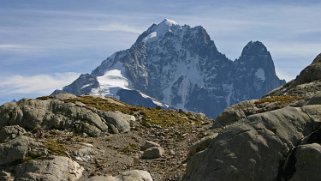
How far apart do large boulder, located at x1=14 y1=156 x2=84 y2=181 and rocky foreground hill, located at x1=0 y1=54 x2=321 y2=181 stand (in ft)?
0.22

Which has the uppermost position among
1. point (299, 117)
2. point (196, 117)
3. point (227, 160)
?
point (299, 117)

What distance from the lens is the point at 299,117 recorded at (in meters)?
27.9

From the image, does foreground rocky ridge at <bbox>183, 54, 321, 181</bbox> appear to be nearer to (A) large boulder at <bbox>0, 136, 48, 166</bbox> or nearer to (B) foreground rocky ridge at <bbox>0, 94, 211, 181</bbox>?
(B) foreground rocky ridge at <bbox>0, 94, 211, 181</bbox>

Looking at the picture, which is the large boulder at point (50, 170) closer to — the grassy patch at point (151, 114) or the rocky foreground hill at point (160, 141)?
the rocky foreground hill at point (160, 141)

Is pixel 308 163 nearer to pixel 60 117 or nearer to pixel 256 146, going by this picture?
pixel 256 146

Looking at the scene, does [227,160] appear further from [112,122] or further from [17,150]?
[112,122]

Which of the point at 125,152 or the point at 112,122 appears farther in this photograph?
the point at 112,122

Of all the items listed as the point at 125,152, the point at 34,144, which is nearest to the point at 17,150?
the point at 34,144

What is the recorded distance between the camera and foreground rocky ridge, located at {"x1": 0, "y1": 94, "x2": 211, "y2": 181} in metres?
36.8

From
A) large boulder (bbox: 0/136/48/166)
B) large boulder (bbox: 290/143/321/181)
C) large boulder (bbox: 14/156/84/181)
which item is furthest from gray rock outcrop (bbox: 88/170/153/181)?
large boulder (bbox: 290/143/321/181)

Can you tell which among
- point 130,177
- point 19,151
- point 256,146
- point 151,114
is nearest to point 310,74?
point 151,114

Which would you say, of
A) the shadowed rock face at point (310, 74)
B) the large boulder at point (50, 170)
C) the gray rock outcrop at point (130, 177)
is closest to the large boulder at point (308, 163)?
the gray rock outcrop at point (130, 177)

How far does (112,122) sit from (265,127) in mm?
26887

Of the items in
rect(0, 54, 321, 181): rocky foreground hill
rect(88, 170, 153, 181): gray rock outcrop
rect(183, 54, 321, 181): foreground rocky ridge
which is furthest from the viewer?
rect(88, 170, 153, 181): gray rock outcrop
